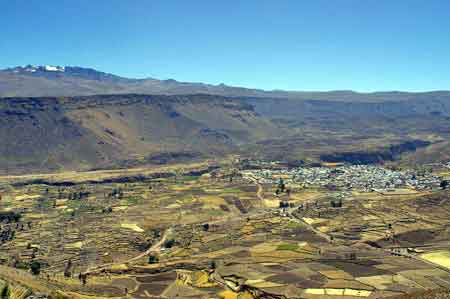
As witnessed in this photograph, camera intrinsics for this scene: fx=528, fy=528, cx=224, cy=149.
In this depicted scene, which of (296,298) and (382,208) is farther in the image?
(382,208)

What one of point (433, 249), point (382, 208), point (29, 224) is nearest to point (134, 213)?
point (29, 224)

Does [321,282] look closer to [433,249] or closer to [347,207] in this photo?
[433,249]

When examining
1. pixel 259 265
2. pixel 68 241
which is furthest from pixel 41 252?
pixel 259 265

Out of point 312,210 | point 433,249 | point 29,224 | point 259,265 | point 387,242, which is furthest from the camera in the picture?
point 312,210

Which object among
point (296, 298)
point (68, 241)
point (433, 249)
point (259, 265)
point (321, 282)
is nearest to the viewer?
point (296, 298)

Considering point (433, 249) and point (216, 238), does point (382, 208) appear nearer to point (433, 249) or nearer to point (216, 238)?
point (433, 249)

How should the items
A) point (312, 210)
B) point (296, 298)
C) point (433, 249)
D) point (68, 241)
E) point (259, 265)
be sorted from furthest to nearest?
point (312, 210)
point (68, 241)
point (433, 249)
point (259, 265)
point (296, 298)

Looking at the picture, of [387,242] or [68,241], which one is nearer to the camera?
[387,242]

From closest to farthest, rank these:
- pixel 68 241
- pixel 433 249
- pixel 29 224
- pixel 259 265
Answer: pixel 259 265 < pixel 433 249 < pixel 68 241 < pixel 29 224
